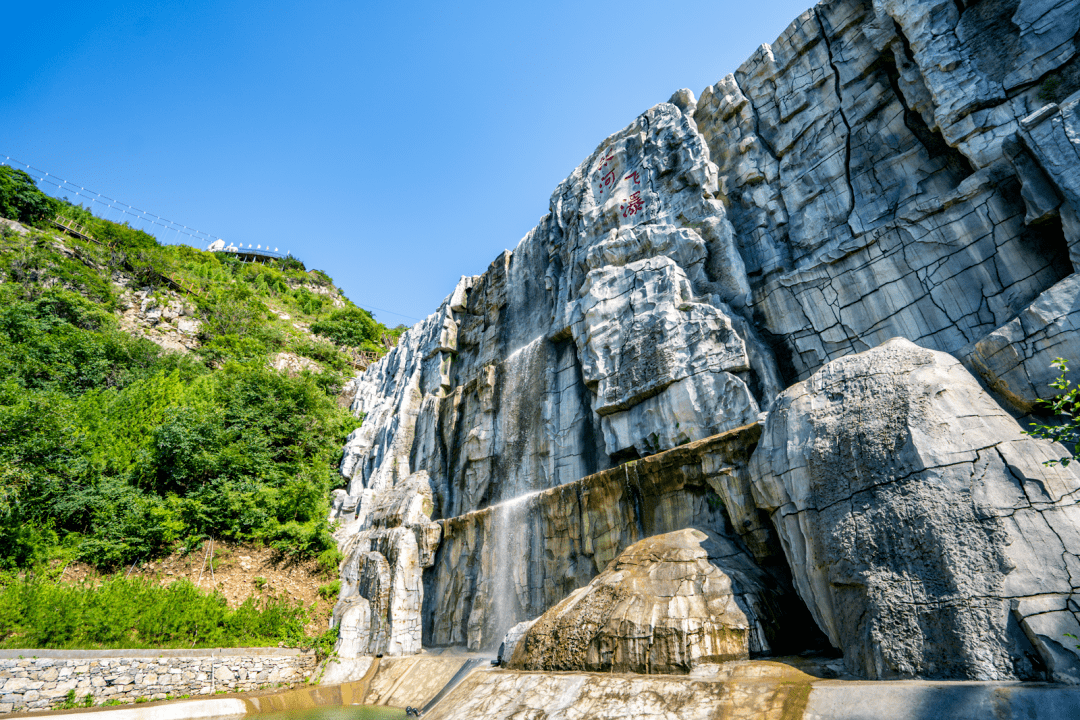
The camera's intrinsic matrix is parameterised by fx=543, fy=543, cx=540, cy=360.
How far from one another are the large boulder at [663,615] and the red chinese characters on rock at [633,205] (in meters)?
9.97

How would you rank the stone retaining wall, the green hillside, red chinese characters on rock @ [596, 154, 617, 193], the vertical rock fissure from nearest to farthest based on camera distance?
the stone retaining wall < the vertical rock fissure < the green hillside < red chinese characters on rock @ [596, 154, 617, 193]

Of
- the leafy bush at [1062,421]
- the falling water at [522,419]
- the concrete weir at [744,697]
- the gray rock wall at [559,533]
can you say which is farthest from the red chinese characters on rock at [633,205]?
the concrete weir at [744,697]

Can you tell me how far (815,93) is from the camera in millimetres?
12781

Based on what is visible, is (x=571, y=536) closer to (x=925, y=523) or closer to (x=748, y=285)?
(x=925, y=523)

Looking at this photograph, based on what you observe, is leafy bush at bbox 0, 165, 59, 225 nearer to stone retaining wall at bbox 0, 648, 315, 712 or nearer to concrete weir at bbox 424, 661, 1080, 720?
stone retaining wall at bbox 0, 648, 315, 712

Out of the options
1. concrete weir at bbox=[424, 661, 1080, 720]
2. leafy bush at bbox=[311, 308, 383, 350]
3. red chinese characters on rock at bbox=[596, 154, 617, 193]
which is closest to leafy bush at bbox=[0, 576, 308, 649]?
concrete weir at bbox=[424, 661, 1080, 720]

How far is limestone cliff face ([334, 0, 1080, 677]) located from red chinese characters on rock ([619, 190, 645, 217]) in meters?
0.07

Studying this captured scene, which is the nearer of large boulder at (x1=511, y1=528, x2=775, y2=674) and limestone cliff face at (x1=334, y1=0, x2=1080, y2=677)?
large boulder at (x1=511, y1=528, x2=775, y2=674)

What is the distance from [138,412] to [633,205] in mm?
17166

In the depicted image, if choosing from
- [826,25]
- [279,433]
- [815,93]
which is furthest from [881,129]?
[279,433]

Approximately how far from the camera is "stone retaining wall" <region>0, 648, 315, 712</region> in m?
9.41

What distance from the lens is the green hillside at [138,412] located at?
554 inches

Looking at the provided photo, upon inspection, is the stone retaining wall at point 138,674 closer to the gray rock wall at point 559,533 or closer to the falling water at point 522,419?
the gray rock wall at point 559,533

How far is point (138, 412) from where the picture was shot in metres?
17.9
